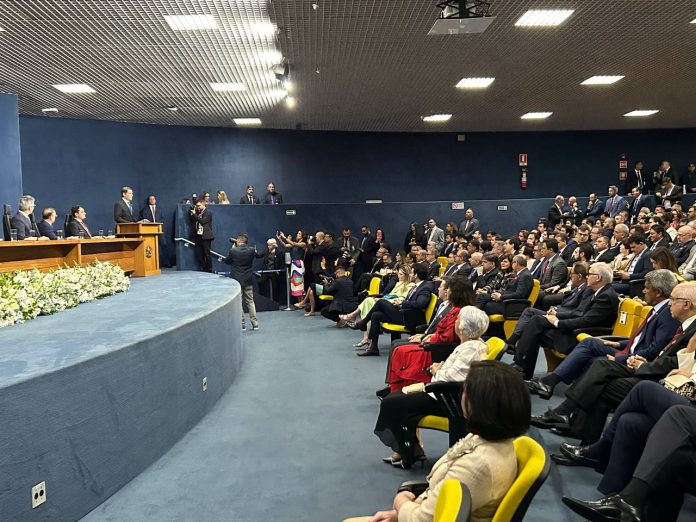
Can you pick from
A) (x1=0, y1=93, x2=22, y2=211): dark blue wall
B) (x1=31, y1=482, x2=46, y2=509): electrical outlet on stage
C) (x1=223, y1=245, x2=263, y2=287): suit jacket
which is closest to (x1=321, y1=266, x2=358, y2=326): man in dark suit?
(x1=223, y1=245, x2=263, y2=287): suit jacket

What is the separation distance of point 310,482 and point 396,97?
9.58 m

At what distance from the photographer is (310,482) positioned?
140 inches

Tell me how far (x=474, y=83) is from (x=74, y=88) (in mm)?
7154

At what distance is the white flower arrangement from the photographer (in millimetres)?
4844

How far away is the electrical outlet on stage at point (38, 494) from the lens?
8.84 feet

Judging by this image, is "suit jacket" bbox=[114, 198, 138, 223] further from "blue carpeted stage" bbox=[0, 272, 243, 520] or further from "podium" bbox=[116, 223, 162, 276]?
"blue carpeted stage" bbox=[0, 272, 243, 520]

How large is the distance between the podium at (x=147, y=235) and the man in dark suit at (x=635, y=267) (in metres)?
6.89

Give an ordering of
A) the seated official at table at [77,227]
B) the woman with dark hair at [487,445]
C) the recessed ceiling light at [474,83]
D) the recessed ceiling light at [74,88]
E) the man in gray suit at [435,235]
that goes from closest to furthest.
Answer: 1. the woman with dark hair at [487,445]
2. the seated official at table at [77,227]
3. the recessed ceiling light at [74,88]
4. the recessed ceiling light at [474,83]
5. the man in gray suit at [435,235]

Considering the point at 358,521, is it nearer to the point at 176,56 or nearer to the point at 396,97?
the point at 176,56

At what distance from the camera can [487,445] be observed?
6.07 ft

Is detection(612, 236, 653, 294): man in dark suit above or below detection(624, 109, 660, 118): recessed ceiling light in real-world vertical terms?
below

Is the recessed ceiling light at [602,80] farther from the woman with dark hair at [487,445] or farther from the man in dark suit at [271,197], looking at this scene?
the woman with dark hair at [487,445]

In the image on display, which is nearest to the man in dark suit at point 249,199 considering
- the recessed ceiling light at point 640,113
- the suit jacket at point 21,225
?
the suit jacket at point 21,225

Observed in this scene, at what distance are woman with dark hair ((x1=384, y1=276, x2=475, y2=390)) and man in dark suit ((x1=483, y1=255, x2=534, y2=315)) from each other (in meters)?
2.37
